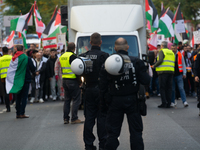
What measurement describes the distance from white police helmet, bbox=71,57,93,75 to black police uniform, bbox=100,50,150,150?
3.67ft

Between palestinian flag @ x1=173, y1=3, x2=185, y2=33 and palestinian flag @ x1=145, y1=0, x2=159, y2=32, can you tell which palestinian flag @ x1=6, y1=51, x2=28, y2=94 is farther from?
palestinian flag @ x1=173, y1=3, x2=185, y2=33

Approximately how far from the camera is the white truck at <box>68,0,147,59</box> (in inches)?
501

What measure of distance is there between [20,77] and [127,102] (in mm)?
6321

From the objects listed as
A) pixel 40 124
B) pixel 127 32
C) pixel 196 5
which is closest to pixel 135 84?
pixel 40 124

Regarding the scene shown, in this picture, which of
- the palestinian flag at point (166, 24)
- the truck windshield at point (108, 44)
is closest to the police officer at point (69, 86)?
the truck windshield at point (108, 44)

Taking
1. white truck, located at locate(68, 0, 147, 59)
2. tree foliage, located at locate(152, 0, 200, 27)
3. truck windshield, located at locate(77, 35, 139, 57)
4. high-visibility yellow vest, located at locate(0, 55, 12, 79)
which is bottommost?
high-visibility yellow vest, located at locate(0, 55, 12, 79)

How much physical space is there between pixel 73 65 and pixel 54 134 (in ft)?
8.28

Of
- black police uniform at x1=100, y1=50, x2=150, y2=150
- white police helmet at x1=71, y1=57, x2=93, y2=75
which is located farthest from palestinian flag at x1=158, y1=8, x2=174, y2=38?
black police uniform at x1=100, y1=50, x2=150, y2=150

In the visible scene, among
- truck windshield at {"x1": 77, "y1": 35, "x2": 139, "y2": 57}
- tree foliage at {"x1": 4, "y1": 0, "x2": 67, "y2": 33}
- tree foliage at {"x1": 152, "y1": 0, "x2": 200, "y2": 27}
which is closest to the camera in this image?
truck windshield at {"x1": 77, "y1": 35, "x2": 139, "y2": 57}

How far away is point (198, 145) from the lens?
24.3 ft

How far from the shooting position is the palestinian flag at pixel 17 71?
11500 mm

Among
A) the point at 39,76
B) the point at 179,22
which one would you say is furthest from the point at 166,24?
the point at 39,76

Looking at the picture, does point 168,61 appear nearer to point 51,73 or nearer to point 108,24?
point 108,24

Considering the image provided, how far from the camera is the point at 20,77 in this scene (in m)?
11.6
